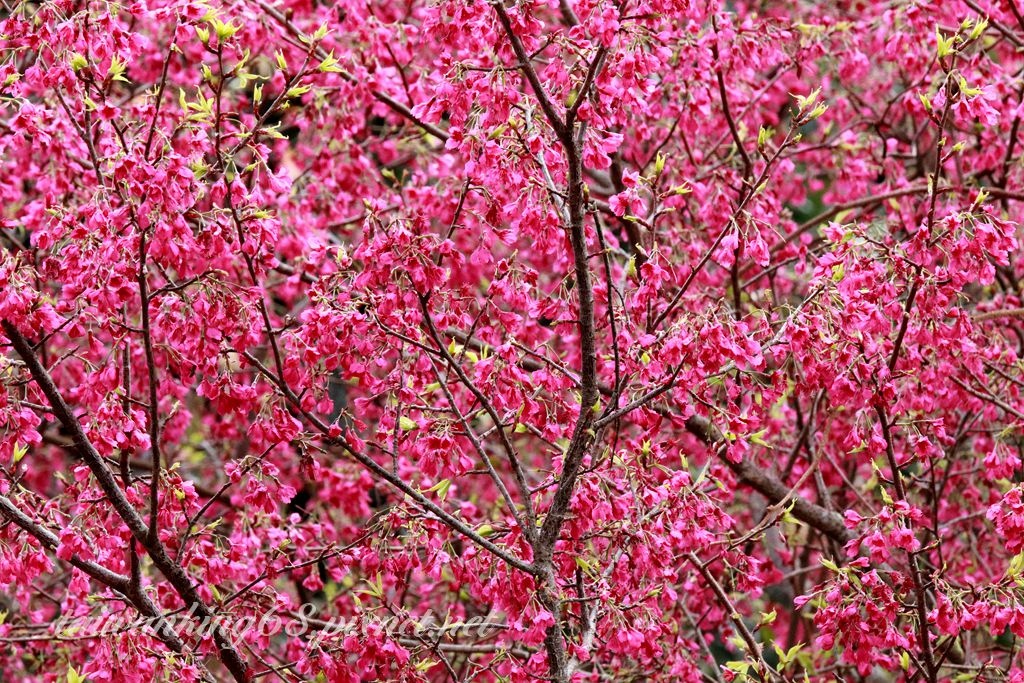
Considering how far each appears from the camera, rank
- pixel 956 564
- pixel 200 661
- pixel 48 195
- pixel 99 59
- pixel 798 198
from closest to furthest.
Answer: pixel 99 59 → pixel 200 661 → pixel 48 195 → pixel 956 564 → pixel 798 198

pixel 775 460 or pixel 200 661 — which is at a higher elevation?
pixel 775 460

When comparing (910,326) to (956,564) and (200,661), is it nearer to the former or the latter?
(956,564)

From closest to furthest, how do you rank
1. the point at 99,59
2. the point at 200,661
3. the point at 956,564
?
the point at 99,59 < the point at 200,661 < the point at 956,564

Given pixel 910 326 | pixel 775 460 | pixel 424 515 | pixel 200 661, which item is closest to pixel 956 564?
pixel 775 460

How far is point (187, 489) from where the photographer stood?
4.27m

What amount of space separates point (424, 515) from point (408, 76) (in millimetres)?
3189

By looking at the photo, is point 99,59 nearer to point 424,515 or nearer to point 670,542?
point 424,515

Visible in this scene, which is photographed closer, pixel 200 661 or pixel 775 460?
pixel 200 661

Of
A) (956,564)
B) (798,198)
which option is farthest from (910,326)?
(798,198)

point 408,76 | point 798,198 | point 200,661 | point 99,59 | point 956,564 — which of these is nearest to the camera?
point 99,59

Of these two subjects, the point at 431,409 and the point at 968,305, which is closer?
the point at 431,409

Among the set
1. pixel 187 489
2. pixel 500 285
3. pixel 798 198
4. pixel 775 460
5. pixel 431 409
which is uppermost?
pixel 798 198

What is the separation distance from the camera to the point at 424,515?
4.24m

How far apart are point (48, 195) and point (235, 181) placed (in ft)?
3.51
